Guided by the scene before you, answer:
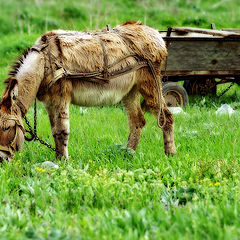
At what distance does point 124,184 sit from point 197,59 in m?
5.48

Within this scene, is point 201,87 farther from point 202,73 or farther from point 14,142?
point 14,142

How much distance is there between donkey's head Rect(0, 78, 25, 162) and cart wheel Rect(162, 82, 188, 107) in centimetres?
428

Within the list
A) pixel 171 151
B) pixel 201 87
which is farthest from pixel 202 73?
pixel 171 151

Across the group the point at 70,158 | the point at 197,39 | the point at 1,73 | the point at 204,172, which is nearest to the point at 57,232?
the point at 204,172

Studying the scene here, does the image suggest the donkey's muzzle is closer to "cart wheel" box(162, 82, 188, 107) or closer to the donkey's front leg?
the donkey's front leg

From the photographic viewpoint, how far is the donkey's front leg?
18.0ft

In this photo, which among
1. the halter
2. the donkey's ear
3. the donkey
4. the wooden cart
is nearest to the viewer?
the donkey's ear

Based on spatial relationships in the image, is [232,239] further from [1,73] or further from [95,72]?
[1,73]

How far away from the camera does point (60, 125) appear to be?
18.2ft

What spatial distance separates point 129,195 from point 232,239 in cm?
136

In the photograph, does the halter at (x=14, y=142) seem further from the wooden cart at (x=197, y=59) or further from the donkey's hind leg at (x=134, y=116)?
the wooden cart at (x=197, y=59)

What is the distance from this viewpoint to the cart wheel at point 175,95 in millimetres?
8867

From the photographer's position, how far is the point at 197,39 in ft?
29.0

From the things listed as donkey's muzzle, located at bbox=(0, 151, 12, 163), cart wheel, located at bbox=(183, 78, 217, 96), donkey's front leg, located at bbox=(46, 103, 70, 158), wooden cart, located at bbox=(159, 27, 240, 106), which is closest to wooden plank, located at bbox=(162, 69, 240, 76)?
wooden cart, located at bbox=(159, 27, 240, 106)
